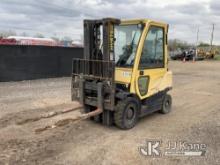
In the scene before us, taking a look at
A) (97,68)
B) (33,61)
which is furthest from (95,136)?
(33,61)

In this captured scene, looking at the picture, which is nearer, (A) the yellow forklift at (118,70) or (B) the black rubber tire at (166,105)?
(A) the yellow forklift at (118,70)

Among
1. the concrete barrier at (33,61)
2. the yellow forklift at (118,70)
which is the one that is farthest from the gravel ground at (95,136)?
the concrete barrier at (33,61)

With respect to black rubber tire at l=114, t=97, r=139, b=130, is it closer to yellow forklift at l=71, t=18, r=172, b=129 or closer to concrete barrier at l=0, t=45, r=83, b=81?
yellow forklift at l=71, t=18, r=172, b=129

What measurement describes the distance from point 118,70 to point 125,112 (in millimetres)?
915

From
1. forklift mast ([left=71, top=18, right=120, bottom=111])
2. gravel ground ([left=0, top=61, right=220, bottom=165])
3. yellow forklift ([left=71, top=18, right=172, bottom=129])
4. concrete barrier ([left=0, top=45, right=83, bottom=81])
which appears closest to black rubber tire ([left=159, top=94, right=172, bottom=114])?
gravel ground ([left=0, top=61, right=220, bottom=165])

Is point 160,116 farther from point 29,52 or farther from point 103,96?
point 29,52

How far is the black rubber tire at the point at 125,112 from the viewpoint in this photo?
5527 millimetres

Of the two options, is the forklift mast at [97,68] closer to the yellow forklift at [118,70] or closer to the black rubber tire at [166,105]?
the yellow forklift at [118,70]

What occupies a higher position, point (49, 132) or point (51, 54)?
point (51, 54)

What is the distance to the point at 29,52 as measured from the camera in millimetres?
13062

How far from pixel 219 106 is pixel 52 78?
27.5 feet

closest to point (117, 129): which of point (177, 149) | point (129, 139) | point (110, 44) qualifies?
point (129, 139)

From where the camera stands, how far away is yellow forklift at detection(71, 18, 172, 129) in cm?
557

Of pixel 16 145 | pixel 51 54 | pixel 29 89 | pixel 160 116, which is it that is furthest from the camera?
pixel 51 54
